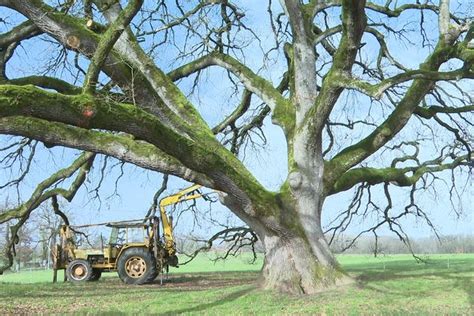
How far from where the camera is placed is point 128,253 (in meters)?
17.0

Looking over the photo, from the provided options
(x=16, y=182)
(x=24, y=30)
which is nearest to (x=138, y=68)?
(x=24, y=30)

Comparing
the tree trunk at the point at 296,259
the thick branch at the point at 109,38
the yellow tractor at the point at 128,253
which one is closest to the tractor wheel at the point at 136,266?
the yellow tractor at the point at 128,253

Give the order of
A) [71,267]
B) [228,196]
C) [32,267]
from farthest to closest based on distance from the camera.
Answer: [32,267]
[71,267]
[228,196]

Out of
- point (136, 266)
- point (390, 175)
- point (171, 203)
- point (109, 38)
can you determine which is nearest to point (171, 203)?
point (171, 203)

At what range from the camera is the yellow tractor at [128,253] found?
654 inches

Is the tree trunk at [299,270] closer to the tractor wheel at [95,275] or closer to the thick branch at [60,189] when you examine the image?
the thick branch at [60,189]

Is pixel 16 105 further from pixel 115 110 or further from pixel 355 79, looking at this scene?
pixel 355 79

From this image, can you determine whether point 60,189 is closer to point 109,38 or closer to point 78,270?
point 78,270

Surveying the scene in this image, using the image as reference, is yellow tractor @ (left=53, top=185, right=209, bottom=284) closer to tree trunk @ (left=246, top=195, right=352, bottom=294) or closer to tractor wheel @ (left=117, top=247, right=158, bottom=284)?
tractor wheel @ (left=117, top=247, right=158, bottom=284)

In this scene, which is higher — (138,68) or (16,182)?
(138,68)

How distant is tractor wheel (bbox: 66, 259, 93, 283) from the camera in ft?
60.1

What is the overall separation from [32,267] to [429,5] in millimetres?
30088

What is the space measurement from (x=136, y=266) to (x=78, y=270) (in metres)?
2.90

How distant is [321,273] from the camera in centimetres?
1082
